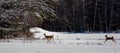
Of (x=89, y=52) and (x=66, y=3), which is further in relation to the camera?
(x=66, y=3)

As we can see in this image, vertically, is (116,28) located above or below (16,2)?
below

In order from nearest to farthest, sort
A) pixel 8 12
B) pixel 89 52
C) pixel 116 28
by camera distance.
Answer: pixel 89 52, pixel 8 12, pixel 116 28

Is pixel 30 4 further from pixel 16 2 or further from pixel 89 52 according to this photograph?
pixel 89 52

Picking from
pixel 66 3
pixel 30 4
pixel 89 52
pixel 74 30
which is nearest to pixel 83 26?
pixel 74 30

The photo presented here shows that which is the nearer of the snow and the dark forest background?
the snow

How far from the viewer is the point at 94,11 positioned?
56.5 meters

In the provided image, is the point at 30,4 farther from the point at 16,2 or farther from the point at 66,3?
the point at 66,3

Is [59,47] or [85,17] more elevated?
[85,17]

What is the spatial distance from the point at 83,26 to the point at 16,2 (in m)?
27.0

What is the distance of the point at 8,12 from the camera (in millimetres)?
29781

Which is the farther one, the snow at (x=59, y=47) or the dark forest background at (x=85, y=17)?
the dark forest background at (x=85, y=17)

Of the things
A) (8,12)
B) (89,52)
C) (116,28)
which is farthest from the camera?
(116,28)

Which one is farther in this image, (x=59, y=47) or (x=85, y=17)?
(x=85, y=17)

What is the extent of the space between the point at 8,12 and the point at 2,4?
40.9 inches
